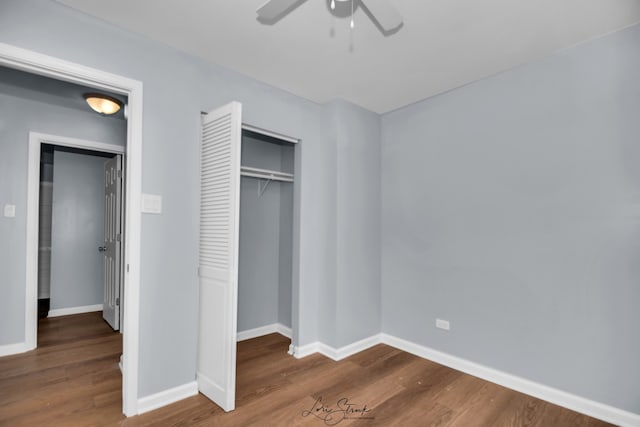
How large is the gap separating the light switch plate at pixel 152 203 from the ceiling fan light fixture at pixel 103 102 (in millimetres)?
1528

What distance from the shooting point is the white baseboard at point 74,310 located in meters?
4.58

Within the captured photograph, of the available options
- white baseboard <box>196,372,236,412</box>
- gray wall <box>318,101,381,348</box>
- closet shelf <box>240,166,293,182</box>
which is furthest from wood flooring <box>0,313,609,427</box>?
closet shelf <box>240,166,293,182</box>

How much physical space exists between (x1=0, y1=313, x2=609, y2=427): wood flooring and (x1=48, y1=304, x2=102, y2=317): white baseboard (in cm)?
160

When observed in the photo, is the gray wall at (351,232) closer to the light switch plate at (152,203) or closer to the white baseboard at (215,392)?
the white baseboard at (215,392)

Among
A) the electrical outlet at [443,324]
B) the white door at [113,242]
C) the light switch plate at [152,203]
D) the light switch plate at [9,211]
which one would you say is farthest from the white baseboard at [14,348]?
the electrical outlet at [443,324]

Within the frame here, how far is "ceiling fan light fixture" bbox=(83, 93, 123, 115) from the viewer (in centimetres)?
303

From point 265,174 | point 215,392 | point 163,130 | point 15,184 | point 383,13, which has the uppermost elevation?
point 383,13

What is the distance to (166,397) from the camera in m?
2.27

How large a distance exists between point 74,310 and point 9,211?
2182mm

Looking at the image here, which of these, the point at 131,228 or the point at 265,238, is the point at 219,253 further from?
the point at 265,238

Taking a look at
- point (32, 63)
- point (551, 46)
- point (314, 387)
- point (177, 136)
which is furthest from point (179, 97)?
point (551, 46)

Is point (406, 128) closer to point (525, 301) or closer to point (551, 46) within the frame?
point (551, 46)

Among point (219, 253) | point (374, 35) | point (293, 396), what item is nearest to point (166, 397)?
point (293, 396)

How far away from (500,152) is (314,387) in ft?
8.21
